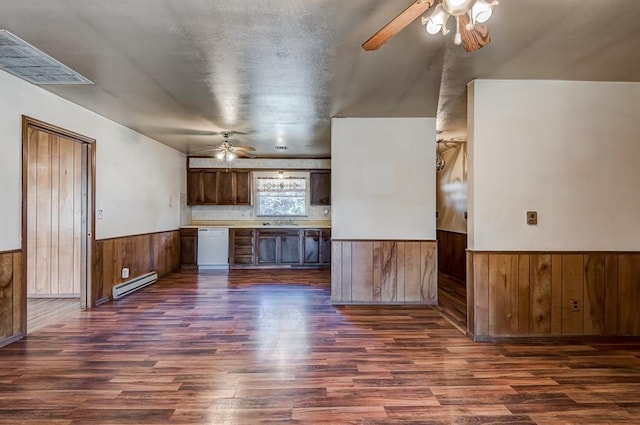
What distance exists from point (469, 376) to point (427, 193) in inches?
97.4

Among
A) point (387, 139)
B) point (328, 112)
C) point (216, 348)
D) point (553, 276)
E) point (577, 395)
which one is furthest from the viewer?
point (387, 139)

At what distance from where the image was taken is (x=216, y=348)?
10.0ft

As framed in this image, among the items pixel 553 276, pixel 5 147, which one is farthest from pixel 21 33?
pixel 553 276

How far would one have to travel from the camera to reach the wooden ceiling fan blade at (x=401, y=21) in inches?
62.1

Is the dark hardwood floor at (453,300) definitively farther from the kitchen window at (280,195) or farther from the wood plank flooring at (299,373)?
the kitchen window at (280,195)

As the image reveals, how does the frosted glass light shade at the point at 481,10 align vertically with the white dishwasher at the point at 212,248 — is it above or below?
above

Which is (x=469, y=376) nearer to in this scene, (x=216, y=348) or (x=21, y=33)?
(x=216, y=348)

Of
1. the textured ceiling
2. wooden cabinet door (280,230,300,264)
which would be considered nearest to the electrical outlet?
the textured ceiling

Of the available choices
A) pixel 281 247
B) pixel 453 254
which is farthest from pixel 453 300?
pixel 281 247

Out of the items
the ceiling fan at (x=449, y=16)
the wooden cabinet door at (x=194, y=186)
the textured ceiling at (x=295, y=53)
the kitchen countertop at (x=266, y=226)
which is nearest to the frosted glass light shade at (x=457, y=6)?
the ceiling fan at (x=449, y=16)

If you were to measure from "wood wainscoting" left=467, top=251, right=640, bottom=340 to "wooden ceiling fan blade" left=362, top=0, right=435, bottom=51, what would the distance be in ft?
7.31

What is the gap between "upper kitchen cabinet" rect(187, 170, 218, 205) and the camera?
7461 mm

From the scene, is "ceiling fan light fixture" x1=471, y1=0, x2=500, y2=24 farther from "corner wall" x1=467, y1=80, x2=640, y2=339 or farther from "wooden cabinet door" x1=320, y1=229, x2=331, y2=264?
"wooden cabinet door" x1=320, y1=229, x2=331, y2=264

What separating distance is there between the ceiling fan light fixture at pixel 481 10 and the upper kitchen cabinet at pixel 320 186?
594 cm
